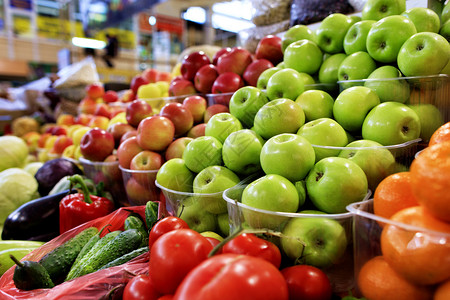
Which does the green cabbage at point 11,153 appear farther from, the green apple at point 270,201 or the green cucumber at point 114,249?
the green apple at point 270,201

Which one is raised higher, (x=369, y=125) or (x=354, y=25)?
(x=354, y=25)

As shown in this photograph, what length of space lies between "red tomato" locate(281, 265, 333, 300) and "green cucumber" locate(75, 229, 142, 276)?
54cm

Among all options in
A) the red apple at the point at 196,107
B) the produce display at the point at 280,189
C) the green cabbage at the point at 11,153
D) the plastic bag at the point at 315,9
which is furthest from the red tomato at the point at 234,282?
the green cabbage at the point at 11,153

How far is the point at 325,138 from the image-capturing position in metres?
0.98

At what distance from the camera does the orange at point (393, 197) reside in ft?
2.18

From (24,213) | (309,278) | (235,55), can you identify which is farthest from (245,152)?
(24,213)

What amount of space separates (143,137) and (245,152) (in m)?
0.61

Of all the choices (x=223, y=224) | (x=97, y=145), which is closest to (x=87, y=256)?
(x=223, y=224)

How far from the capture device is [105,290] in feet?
2.60

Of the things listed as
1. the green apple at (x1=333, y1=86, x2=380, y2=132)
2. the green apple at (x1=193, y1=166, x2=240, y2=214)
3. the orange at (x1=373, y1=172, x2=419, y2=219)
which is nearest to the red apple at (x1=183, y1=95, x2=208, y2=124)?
the green apple at (x1=193, y1=166, x2=240, y2=214)

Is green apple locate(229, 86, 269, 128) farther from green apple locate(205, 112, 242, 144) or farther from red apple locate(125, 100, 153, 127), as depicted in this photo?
red apple locate(125, 100, 153, 127)

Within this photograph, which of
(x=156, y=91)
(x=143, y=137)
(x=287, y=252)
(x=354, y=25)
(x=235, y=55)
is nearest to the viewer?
(x=287, y=252)

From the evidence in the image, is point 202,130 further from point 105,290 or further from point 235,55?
point 105,290

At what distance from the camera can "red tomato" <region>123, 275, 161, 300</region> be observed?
69cm
